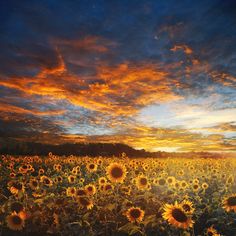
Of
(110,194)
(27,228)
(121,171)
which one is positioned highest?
(121,171)

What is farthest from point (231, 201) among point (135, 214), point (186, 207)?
point (135, 214)

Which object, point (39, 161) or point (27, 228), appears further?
point (39, 161)

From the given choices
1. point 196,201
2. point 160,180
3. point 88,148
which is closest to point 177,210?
point 196,201

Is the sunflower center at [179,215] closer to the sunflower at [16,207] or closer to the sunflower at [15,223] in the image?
the sunflower at [15,223]

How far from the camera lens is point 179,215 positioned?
273 inches

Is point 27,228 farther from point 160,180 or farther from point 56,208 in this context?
point 160,180

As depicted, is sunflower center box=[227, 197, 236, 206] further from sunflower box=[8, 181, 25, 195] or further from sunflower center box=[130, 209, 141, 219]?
sunflower box=[8, 181, 25, 195]

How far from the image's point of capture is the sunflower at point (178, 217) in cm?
678

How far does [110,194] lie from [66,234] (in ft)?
10.8

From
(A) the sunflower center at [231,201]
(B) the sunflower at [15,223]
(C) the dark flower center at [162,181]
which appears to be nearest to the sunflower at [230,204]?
(A) the sunflower center at [231,201]

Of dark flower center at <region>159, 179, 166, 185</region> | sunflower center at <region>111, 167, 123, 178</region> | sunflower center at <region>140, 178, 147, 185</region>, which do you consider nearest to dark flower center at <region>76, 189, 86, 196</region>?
sunflower center at <region>111, 167, 123, 178</region>

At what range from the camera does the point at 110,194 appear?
11070 millimetres

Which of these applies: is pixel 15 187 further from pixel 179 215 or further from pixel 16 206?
pixel 179 215

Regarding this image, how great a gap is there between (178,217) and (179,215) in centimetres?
5
